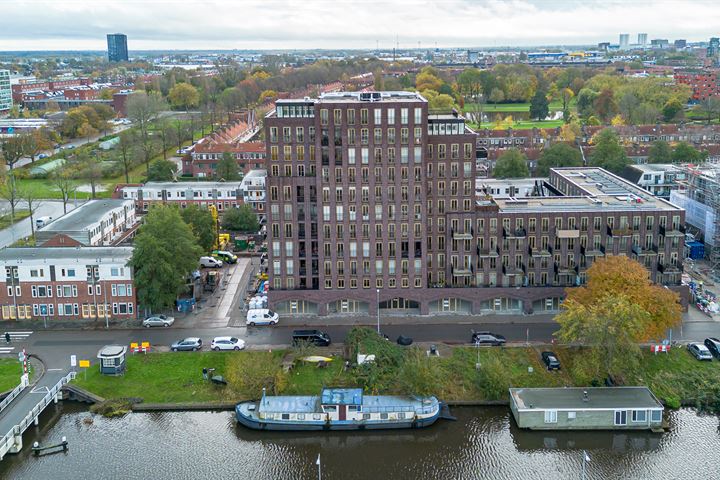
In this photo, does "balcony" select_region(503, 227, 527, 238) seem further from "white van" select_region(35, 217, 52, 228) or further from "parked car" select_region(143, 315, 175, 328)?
"white van" select_region(35, 217, 52, 228)

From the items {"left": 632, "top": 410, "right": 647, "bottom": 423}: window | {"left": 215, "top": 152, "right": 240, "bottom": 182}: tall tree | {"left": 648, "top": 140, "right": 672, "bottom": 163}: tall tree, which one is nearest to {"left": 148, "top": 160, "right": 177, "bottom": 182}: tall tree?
{"left": 215, "top": 152, "right": 240, "bottom": 182}: tall tree

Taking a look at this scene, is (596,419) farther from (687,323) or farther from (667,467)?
(687,323)

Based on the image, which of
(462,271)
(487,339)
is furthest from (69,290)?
(487,339)

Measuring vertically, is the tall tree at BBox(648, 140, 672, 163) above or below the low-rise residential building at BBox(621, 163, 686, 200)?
above

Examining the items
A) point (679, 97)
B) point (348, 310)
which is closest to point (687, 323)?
point (348, 310)

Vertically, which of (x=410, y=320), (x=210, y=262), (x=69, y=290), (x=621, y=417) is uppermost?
(x=69, y=290)

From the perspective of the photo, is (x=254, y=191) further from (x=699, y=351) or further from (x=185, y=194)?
(x=699, y=351)
